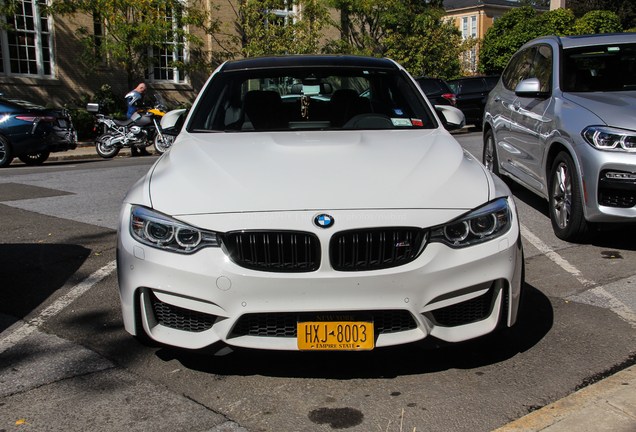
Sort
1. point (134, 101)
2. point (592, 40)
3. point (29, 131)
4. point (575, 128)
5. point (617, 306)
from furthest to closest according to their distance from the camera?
point (134, 101) < point (29, 131) < point (592, 40) < point (575, 128) < point (617, 306)

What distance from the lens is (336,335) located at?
9.33ft

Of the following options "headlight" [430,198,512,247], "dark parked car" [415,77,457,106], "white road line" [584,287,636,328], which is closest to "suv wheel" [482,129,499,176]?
"white road line" [584,287,636,328]

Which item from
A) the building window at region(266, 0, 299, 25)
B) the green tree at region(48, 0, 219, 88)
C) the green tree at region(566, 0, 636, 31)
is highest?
the green tree at region(566, 0, 636, 31)

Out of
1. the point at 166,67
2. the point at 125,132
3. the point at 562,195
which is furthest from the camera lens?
the point at 166,67

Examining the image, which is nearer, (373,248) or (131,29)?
(373,248)

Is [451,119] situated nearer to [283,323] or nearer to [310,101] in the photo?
[310,101]

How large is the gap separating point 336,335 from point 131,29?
19091 mm

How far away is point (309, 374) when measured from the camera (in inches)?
125

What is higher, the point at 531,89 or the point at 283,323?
the point at 531,89

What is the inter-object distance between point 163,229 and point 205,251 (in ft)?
0.82

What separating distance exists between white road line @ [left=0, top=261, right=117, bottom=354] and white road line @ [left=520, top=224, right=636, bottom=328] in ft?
11.1

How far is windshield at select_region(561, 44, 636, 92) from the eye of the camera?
6.15 metres

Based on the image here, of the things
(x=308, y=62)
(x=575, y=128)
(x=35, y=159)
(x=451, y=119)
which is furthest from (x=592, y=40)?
(x=35, y=159)

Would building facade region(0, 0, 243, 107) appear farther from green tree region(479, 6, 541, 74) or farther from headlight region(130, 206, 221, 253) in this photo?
green tree region(479, 6, 541, 74)
